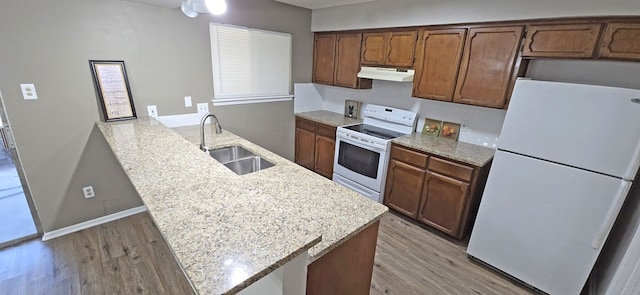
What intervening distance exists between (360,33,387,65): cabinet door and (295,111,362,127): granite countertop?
2.50 feet

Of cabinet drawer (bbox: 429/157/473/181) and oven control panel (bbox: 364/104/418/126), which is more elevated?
oven control panel (bbox: 364/104/418/126)

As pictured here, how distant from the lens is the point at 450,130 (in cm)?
285

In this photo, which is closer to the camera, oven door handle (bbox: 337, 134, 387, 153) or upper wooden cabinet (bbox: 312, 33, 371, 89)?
oven door handle (bbox: 337, 134, 387, 153)

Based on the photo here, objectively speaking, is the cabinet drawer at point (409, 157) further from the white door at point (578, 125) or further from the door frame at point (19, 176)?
the door frame at point (19, 176)

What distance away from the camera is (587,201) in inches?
66.1

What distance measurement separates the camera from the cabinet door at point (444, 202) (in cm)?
240

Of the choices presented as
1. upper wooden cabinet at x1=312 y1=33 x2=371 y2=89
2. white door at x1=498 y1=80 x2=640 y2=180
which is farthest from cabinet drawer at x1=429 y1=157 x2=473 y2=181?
upper wooden cabinet at x1=312 y1=33 x2=371 y2=89

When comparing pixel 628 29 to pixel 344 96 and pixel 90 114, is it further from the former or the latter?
pixel 90 114

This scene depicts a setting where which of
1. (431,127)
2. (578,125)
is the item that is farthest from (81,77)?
(578,125)

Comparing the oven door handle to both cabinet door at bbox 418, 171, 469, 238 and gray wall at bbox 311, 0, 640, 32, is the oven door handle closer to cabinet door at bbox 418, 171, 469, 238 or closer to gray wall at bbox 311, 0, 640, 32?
cabinet door at bbox 418, 171, 469, 238

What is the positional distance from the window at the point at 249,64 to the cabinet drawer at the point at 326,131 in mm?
636

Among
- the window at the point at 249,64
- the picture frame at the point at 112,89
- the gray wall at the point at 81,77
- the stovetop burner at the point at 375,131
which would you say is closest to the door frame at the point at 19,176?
the gray wall at the point at 81,77

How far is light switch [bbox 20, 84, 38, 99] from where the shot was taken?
1.99 meters

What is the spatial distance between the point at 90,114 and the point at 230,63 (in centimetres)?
138
